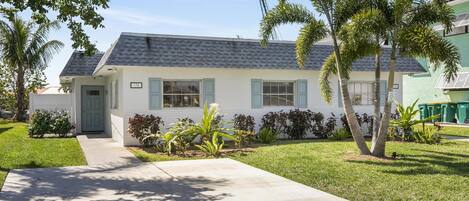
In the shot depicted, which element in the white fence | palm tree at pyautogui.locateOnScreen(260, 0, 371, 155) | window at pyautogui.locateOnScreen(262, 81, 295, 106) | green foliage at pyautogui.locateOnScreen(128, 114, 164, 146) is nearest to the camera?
palm tree at pyautogui.locateOnScreen(260, 0, 371, 155)

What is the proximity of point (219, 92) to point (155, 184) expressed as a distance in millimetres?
8166

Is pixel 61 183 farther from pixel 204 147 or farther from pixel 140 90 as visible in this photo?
pixel 140 90

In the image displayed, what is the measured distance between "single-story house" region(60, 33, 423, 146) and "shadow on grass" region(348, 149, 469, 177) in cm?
595

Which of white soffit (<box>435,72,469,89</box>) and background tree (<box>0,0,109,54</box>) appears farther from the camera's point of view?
white soffit (<box>435,72,469,89</box>)

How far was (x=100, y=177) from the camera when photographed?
9375 millimetres

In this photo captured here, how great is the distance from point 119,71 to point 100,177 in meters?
7.32

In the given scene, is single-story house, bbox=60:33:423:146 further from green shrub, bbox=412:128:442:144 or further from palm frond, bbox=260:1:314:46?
palm frond, bbox=260:1:314:46

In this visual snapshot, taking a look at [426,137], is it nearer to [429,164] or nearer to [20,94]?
[429,164]

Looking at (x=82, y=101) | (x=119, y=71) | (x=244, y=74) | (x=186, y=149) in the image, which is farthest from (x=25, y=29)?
(x=186, y=149)

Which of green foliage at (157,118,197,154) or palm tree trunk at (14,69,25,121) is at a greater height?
Result: palm tree trunk at (14,69,25,121)

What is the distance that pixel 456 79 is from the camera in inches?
958

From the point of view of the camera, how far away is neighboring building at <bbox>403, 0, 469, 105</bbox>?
78.4ft

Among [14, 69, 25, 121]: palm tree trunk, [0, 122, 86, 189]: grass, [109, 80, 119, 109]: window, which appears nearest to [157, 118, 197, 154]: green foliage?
[0, 122, 86, 189]: grass

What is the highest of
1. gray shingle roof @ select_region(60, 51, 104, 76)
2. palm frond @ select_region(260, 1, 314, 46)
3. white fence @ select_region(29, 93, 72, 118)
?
palm frond @ select_region(260, 1, 314, 46)
